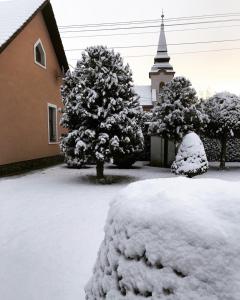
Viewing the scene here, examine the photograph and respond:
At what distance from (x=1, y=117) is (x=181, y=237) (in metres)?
10.8

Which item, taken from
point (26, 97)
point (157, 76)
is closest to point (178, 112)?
point (26, 97)

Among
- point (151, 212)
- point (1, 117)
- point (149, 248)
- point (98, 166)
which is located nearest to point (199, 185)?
point (151, 212)

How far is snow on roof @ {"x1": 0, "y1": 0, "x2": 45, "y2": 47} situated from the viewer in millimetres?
11398

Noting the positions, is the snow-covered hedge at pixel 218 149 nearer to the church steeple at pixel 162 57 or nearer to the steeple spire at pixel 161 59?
the steeple spire at pixel 161 59

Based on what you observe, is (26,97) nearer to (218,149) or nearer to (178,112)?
(178,112)

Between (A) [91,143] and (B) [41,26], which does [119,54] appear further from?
(B) [41,26]

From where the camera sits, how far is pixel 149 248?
182 centimetres

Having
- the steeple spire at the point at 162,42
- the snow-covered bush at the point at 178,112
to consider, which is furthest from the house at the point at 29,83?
the steeple spire at the point at 162,42

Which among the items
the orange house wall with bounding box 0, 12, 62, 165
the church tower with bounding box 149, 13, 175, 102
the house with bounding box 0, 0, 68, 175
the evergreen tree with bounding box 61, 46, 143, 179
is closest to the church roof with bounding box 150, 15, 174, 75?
the church tower with bounding box 149, 13, 175, 102

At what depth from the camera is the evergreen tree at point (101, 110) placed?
9734mm

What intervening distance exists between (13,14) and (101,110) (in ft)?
23.5

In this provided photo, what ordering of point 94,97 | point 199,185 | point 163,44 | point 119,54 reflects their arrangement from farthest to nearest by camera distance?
point 163,44 → point 119,54 → point 94,97 → point 199,185

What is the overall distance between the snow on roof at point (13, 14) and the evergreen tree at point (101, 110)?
320 cm

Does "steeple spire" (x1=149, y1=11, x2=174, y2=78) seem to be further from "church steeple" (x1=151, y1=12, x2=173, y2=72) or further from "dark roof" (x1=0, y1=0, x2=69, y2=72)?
"dark roof" (x1=0, y1=0, x2=69, y2=72)
